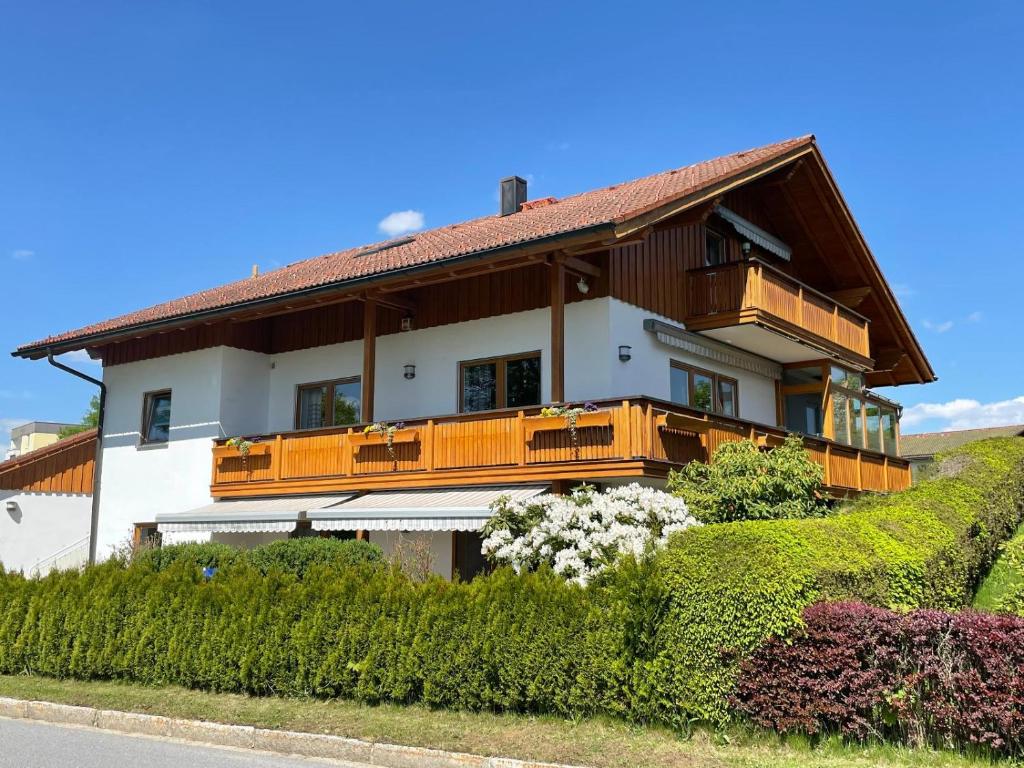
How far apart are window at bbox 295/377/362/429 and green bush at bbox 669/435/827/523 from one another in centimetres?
942

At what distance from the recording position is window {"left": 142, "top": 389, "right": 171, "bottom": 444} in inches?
980

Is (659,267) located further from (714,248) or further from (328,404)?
(328,404)

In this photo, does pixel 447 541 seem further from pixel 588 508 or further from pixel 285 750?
pixel 285 750

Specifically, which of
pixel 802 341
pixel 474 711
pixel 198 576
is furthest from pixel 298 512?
pixel 802 341

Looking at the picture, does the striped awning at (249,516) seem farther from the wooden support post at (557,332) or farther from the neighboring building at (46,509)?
the neighboring building at (46,509)

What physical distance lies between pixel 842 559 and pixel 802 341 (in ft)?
43.2

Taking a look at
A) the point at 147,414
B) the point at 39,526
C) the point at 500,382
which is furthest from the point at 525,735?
the point at 39,526

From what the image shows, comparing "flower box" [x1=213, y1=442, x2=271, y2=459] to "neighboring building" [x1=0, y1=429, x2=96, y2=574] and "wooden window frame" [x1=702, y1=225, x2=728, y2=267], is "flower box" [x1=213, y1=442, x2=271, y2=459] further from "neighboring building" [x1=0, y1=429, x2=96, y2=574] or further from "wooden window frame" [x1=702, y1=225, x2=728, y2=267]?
"wooden window frame" [x1=702, y1=225, x2=728, y2=267]

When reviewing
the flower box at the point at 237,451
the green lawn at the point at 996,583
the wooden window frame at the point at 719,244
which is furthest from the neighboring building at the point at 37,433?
the green lawn at the point at 996,583

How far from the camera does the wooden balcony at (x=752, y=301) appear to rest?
67.6ft

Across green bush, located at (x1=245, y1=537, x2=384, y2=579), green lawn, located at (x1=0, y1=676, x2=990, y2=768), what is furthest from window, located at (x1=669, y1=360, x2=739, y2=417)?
green lawn, located at (x1=0, y1=676, x2=990, y2=768)

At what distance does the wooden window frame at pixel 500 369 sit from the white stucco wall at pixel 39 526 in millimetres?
11674

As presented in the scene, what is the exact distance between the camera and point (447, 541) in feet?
64.5

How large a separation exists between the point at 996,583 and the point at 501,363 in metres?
10.2
